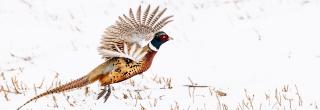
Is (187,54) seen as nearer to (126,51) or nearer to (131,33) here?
(131,33)

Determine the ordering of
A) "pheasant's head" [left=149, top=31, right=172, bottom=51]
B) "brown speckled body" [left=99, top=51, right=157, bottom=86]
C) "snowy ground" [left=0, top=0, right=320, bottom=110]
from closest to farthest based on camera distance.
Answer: "brown speckled body" [left=99, top=51, right=157, bottom=86], "pheasant's head" [left=149, top=31, right=172, bottom=51], "snowy ground" [left=0, top=0, right=320, bottom=110]

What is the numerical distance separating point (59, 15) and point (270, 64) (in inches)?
228

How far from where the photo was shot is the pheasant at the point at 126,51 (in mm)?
5809

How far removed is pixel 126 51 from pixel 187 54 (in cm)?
357

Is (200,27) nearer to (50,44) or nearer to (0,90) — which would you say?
(50,44)

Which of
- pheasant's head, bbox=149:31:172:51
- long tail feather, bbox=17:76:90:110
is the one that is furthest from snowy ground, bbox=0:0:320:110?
pheasant's head, bbox=149:31:172:51

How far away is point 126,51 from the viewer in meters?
5.74

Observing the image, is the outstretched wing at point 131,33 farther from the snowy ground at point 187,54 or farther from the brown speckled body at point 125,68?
the snowy ground at point 187,54

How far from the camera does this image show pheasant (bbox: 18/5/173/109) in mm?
5809

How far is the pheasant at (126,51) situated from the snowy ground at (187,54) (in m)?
0.36

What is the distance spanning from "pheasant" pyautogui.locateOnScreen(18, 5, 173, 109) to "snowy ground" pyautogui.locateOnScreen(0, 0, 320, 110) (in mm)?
364

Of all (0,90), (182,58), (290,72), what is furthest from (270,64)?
(0,90)

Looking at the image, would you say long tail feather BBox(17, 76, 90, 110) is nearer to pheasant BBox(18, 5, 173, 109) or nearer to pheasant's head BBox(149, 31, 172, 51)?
pheasant BBox(18, 5, 173, 109)

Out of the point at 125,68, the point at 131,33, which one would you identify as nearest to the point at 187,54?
the point at 131,33
